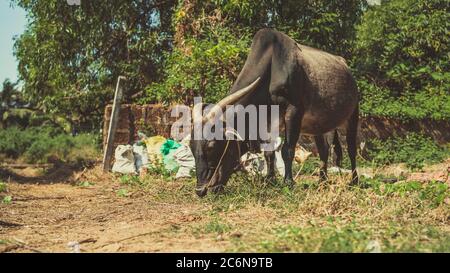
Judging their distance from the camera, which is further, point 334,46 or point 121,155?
point 334,46

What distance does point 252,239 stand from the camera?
3.90m

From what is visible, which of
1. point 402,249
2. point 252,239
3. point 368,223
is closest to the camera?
point 402,249

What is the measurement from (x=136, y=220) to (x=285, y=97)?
2.50m

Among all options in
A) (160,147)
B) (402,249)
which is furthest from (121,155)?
(402,249)

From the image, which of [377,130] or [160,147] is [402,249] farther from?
[377,130]

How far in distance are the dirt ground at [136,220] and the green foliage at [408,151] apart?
5.18 meters

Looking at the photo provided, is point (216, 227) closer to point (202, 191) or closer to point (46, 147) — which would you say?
point (202, 191)

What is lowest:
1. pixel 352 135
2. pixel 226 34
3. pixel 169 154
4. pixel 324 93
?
pixel 169 154

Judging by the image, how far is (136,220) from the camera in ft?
17.3

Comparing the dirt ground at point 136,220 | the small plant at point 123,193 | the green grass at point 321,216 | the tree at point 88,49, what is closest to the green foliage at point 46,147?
the tree at point 88,49

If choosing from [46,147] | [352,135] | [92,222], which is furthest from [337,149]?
[46,147]

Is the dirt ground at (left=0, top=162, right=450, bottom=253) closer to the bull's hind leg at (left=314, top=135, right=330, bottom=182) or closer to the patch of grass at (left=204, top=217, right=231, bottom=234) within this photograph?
the patch of grass at (left=204, top=217, right=231, bottom=234)

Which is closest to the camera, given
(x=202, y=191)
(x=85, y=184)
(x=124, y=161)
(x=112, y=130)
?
(x=202, y=191)

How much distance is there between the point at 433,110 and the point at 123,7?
7.30 meters
